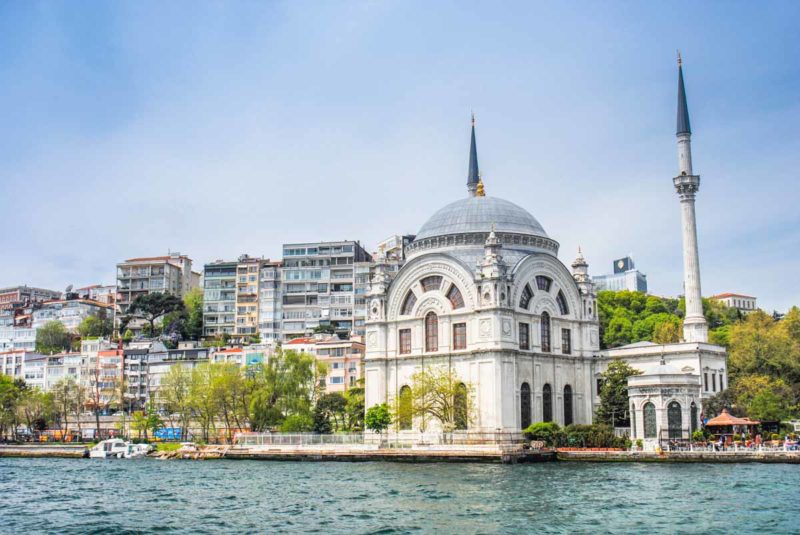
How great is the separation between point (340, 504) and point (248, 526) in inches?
180

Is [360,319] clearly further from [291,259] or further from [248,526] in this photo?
[248,526]

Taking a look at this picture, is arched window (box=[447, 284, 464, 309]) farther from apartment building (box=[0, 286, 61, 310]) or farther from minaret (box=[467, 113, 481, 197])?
apartment building (box=[0, 286, 61, 310])

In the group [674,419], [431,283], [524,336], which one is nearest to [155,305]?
[431,283]

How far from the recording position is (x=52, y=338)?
105438 mm

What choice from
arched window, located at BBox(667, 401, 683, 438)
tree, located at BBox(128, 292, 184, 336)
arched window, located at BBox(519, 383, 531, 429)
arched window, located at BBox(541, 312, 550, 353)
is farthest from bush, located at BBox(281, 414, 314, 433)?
tree, located at BBox(128, 292, 184, 336)

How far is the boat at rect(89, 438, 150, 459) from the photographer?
58375 mm

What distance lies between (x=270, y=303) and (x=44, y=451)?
35.9m

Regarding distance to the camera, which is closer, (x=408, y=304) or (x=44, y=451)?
(x=408, y=304)

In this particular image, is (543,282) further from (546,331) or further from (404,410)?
(404,410)

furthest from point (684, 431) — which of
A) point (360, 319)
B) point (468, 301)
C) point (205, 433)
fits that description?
point (360, 319)

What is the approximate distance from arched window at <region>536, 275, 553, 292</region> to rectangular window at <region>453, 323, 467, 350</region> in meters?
5.58

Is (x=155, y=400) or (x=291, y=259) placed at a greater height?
(x=291, y=259)

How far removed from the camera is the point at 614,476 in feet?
117

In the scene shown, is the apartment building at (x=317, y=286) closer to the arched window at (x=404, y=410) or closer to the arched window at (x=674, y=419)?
the arched window at (x=404, y=410)
